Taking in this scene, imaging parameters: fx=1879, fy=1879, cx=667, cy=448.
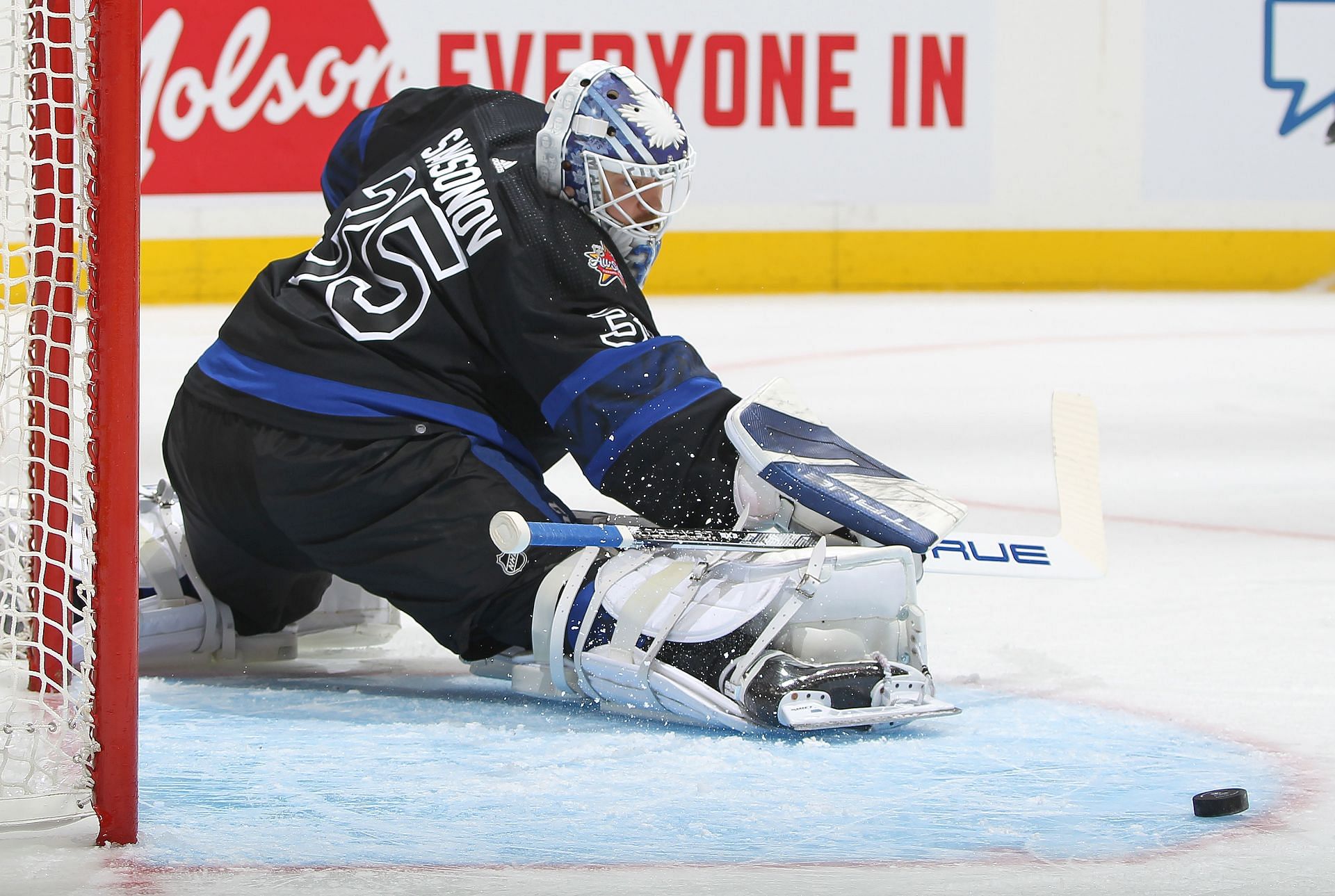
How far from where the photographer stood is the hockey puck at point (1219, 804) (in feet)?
5.54

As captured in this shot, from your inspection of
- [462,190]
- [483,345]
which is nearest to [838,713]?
[483,345]

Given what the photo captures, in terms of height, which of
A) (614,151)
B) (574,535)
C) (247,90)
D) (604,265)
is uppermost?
(247,90)

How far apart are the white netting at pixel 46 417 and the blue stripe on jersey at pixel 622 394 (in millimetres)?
561

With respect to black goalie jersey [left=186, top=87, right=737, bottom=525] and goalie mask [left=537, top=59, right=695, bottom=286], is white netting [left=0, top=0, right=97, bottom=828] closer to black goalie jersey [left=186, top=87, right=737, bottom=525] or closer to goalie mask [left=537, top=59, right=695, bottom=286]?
black goalie jersey [left=186, top=87, right=737, bottom=525]

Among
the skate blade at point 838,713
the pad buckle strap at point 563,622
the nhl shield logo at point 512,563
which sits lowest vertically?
the skate blade at point 838,713

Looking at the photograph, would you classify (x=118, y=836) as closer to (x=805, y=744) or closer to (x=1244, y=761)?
(x=805, y=744)

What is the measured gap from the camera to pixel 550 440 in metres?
2.38

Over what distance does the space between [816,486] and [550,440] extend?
1.46ft

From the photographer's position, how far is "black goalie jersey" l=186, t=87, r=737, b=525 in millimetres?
2139

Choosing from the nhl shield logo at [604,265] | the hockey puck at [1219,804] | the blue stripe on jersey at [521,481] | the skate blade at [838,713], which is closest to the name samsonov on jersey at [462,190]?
the nhl shield logo at [604,265]

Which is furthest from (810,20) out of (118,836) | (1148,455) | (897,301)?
(118,836)

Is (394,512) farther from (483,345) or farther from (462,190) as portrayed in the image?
(462,190)

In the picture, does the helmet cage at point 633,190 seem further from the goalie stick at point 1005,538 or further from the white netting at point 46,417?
the white netting at point 46,417

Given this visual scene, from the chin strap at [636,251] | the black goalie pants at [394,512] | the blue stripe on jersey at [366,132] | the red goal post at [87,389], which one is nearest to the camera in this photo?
the red goal post at [87,389]
